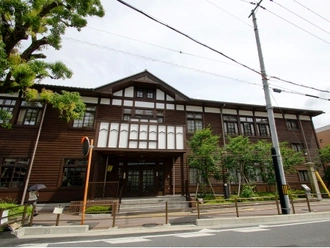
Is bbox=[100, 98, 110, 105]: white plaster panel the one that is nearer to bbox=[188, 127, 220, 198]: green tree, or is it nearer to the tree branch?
the tree branch

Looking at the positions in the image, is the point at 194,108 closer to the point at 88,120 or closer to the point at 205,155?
the point at 205,155

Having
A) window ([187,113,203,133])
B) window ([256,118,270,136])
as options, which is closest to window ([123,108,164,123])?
window ([187,113,203,133])

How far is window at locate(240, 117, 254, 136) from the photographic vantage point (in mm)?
16375

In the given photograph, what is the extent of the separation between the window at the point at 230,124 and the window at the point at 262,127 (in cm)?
244

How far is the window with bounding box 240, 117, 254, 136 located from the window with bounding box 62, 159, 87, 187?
13564 mm

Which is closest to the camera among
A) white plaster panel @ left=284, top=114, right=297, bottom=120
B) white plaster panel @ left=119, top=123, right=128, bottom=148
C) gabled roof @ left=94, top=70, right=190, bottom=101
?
white plaster panel @ left=119, top=123, right=128, bottom=148

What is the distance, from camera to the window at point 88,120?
13297 millimetres

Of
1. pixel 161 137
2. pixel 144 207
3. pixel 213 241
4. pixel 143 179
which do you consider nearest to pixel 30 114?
pixel 143 179

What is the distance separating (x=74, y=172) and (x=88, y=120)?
12.6ft

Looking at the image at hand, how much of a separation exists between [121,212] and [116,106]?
781 centimetres

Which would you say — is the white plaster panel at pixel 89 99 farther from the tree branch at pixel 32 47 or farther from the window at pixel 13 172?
the tree branch at pixel 32 47

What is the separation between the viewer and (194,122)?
1546 cm

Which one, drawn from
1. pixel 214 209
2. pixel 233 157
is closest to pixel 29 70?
pixel 214 209

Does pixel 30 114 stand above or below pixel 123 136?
above
